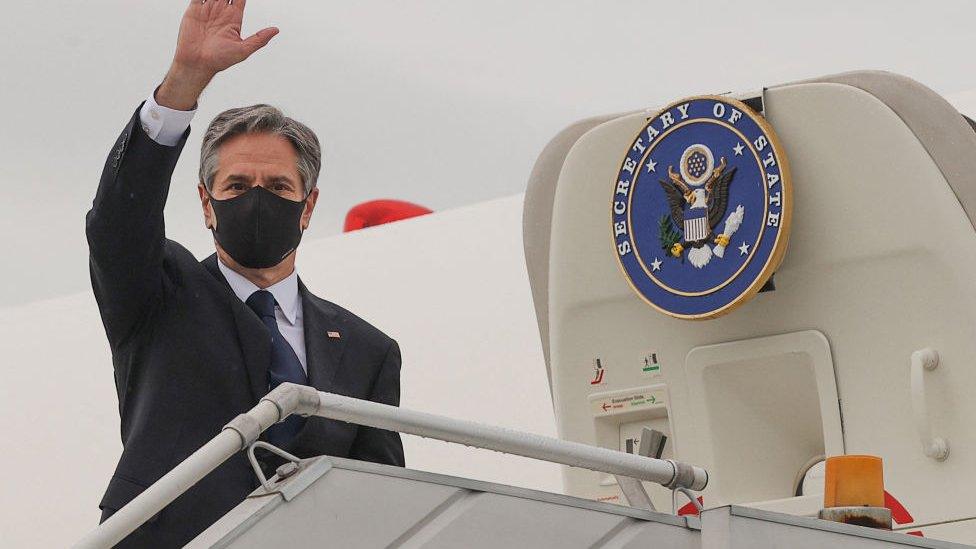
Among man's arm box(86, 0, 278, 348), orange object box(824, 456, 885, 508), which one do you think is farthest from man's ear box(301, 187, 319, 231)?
orange object box(824, 456, 885, 508)

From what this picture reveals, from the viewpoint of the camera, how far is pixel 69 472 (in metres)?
8.96

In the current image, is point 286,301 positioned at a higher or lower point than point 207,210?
lower

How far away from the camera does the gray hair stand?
9.51 ft

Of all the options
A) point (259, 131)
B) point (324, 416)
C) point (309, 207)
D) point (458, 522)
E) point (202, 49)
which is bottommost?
point (458, 522)

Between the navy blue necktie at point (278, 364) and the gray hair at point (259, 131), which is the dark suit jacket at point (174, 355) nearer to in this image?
the navy blue necktie at point (278, 364)

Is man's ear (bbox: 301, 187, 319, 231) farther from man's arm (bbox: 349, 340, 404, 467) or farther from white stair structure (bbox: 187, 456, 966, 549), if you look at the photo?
white stair structure (bbox: 187, 456, 966, 549)

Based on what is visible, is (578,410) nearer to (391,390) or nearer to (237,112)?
(391,390)

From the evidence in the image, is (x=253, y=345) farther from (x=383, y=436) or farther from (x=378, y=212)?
(x=378, y=212)

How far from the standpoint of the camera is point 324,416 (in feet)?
6.70

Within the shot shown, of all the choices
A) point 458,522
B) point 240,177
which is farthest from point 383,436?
point 458,522

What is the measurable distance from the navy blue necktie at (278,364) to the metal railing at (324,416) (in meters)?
0.60

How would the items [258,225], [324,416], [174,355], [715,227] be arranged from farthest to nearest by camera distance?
[715,227]
[258,225]
[174,355]
[324,416]

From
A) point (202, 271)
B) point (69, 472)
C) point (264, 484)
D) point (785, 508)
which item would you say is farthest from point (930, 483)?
point (69, 472)

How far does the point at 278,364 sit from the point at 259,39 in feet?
1.93
